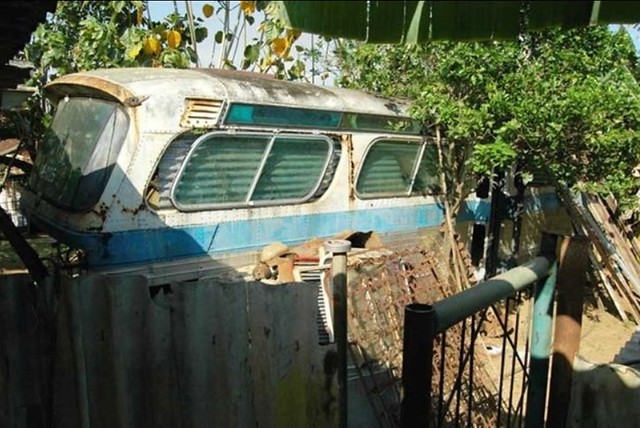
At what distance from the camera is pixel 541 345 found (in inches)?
98.7

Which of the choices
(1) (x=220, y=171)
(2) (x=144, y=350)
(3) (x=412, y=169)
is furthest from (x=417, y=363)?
(3) (x=412, y=169)

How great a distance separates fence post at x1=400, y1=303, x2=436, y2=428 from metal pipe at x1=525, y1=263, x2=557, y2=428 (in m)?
1.05

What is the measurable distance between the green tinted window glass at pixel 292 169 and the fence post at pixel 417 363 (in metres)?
4.69

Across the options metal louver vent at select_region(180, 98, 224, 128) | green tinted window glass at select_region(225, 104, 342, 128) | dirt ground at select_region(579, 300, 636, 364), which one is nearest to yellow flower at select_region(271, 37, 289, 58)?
green tinted window glass at select_region(225, 104, 342, 128)

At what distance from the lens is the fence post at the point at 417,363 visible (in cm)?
159

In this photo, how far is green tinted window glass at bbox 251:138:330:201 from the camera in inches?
247

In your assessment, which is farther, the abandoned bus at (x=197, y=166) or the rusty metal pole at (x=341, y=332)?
the abandoned bus at (x=197, y=166)

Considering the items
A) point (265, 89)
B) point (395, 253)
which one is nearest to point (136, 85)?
point (265, 89)

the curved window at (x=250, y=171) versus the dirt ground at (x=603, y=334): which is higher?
the curved window at (x=250, y=171)

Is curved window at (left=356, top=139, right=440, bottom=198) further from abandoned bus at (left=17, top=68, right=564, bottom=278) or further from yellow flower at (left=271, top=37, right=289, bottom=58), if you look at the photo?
yellow flower at (left=271, top=37, right=289, bottom=58)

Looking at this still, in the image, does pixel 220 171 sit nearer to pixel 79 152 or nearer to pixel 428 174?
pixel 79 152

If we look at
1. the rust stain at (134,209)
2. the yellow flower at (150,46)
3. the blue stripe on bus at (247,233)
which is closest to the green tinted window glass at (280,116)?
the blue stripe on bus at (247,233)

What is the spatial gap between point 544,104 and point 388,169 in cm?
211

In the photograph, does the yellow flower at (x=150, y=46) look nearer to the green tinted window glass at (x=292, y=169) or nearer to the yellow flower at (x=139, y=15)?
the yellow flower at (x=139, y=15)
